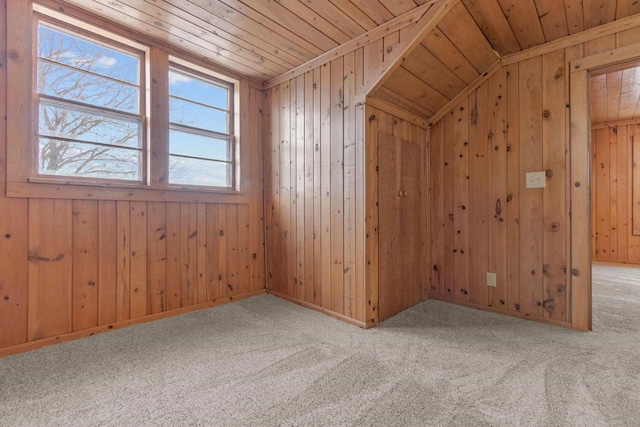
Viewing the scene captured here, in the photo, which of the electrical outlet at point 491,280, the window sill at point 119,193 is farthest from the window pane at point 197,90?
the electrical outlet at point 491,280

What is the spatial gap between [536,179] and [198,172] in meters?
2.87

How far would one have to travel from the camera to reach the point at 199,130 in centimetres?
272

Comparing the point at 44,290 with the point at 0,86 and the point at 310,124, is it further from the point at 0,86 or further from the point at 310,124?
the point at 310,124

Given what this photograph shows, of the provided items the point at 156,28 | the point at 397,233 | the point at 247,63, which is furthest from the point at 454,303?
the point at 156,28

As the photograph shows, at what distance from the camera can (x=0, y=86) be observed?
1.77m

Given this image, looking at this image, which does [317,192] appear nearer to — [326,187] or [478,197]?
[326,187]

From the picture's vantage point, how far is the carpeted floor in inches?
50.3

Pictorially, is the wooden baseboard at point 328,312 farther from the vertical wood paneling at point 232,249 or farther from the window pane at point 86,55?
the window pane at point 86,55

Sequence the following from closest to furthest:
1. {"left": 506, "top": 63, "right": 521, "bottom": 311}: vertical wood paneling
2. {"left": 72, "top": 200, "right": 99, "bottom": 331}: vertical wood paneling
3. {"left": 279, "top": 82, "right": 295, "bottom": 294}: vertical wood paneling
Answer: {"left": 72, "top": 200, "right": 99, "bottom": 331}: vertical wood paneling → {"left": 506, "top": 63, "right": 521, "bottom": 311}: vertical wood paneling → {"left": 279, "top": 82, "right": 295, "bottom": 294}: vertical wood paneling

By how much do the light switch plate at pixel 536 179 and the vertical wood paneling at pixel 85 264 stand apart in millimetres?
3308

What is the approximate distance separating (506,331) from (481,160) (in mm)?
1421

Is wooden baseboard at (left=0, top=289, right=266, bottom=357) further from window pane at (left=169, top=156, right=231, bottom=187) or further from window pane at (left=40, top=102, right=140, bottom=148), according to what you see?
window pane at (left=40, top=102, right=140, bottom=148)

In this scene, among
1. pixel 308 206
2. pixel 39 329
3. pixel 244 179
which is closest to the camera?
pixel 39 329

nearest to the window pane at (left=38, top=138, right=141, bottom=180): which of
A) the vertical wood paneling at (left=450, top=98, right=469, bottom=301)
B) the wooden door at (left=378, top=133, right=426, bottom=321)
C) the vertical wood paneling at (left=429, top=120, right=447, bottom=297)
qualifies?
the wooden door at (left=378, top=133, right=426, bottom=321)
